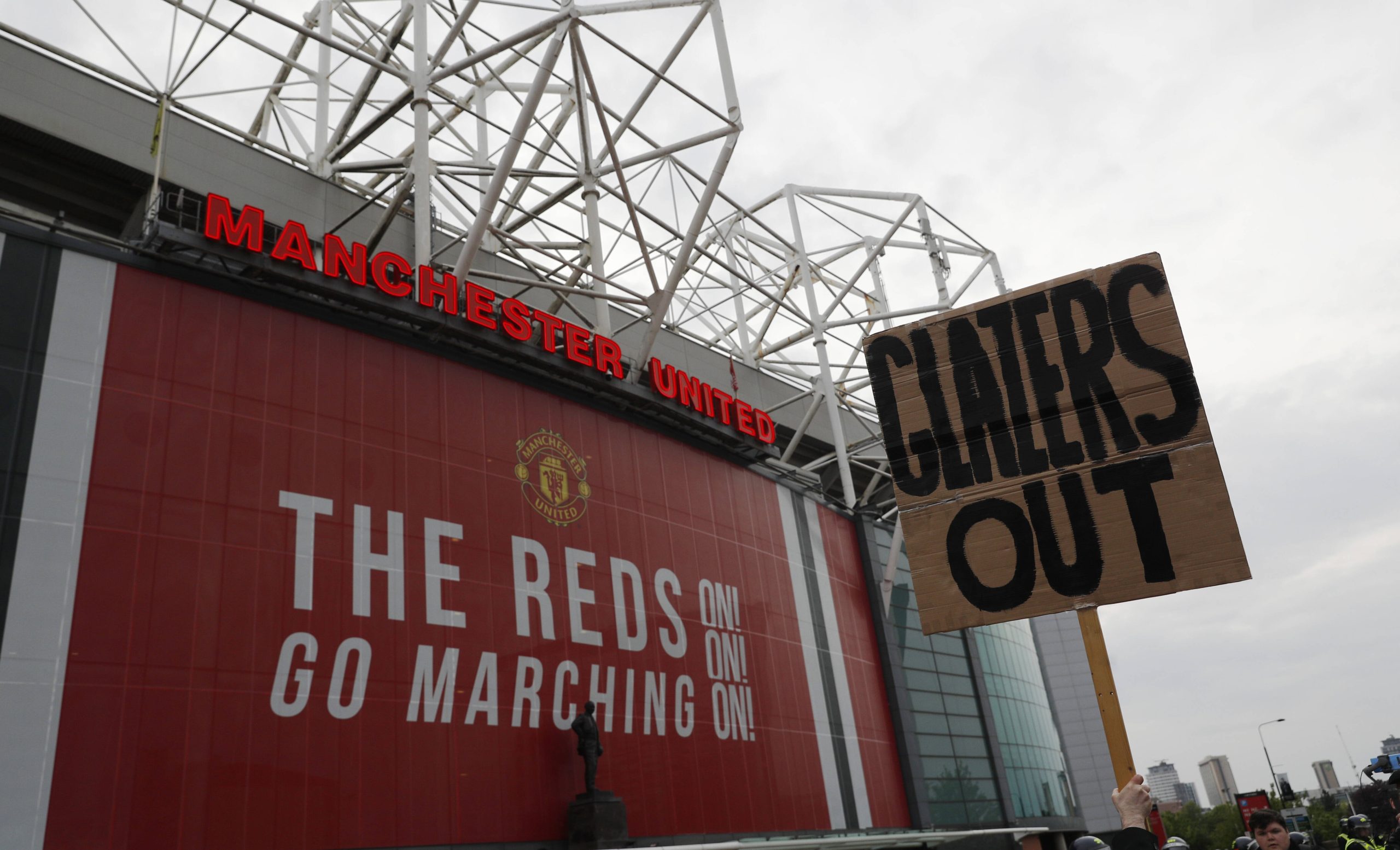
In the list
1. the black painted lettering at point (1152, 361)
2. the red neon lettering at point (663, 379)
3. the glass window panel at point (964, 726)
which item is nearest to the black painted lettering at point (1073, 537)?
the black painted lettering at point (1152, 361)

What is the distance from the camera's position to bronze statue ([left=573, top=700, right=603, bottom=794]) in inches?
1028

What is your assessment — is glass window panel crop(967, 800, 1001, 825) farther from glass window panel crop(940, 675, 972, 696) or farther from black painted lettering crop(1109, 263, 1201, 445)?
black painted lettering crop(1109, 263, 1201, 445)

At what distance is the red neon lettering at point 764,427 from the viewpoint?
3872cm

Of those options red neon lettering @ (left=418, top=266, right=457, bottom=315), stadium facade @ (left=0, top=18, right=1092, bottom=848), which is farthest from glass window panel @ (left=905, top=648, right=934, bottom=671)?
red neon lettering @ (left=418, top=266, right=457, bottom=315)

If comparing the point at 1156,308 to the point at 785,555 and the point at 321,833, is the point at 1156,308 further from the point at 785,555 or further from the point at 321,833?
the point at 785,555

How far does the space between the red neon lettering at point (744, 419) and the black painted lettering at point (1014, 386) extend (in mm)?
28250


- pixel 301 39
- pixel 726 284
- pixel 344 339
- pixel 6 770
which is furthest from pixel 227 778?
pixel 726 284

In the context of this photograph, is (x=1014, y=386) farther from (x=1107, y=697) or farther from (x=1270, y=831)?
(x=1270, y=831)

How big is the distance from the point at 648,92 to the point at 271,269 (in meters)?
14.0

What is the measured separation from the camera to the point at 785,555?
128 ft

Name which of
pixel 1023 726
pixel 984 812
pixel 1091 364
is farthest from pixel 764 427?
pixel 1091 364

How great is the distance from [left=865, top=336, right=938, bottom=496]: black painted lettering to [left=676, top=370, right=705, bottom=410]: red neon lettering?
25204 millimetres

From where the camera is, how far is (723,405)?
37.4 meters

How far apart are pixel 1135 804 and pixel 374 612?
2016 centimetres
